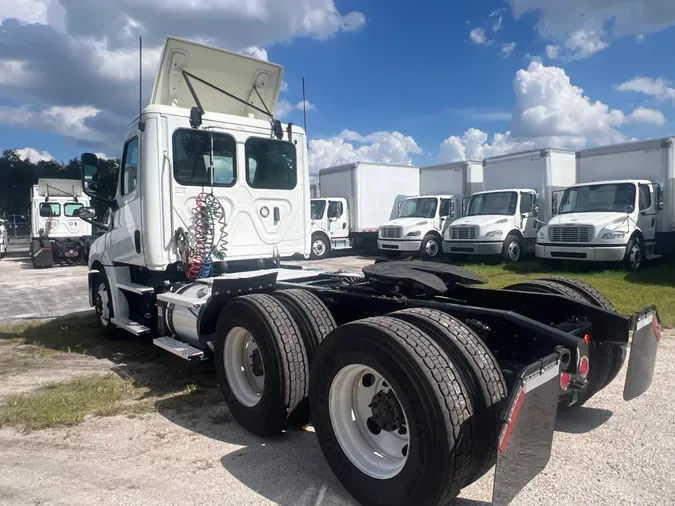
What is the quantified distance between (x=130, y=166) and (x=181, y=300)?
1881 millimetres

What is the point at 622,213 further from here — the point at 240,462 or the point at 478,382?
the point at 240,462

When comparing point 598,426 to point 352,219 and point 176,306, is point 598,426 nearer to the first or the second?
point 176,306

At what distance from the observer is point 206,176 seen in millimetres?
5949

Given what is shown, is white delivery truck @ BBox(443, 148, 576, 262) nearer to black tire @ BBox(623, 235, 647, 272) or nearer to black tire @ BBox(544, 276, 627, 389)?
black tire @ BBox(623, 235, 647, 272)

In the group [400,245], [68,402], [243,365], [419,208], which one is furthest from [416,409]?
[419,208]

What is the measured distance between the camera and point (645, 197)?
13938 millimetres

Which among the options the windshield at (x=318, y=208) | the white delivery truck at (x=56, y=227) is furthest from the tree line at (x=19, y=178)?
the windshield at (x=318, y=208)

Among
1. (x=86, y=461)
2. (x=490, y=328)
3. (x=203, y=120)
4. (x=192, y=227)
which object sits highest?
(x=203, y=120)

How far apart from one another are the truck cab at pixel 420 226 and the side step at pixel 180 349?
14.0 metres

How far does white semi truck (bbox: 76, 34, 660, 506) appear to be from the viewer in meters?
2.60

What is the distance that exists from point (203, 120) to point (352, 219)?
50.2ft

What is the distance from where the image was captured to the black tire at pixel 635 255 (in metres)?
13.3

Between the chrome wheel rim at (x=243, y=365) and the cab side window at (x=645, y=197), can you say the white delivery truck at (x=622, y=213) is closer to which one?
the cab side window at (x=645, y=197)

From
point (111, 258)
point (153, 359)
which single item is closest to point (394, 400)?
point (153, 359)
